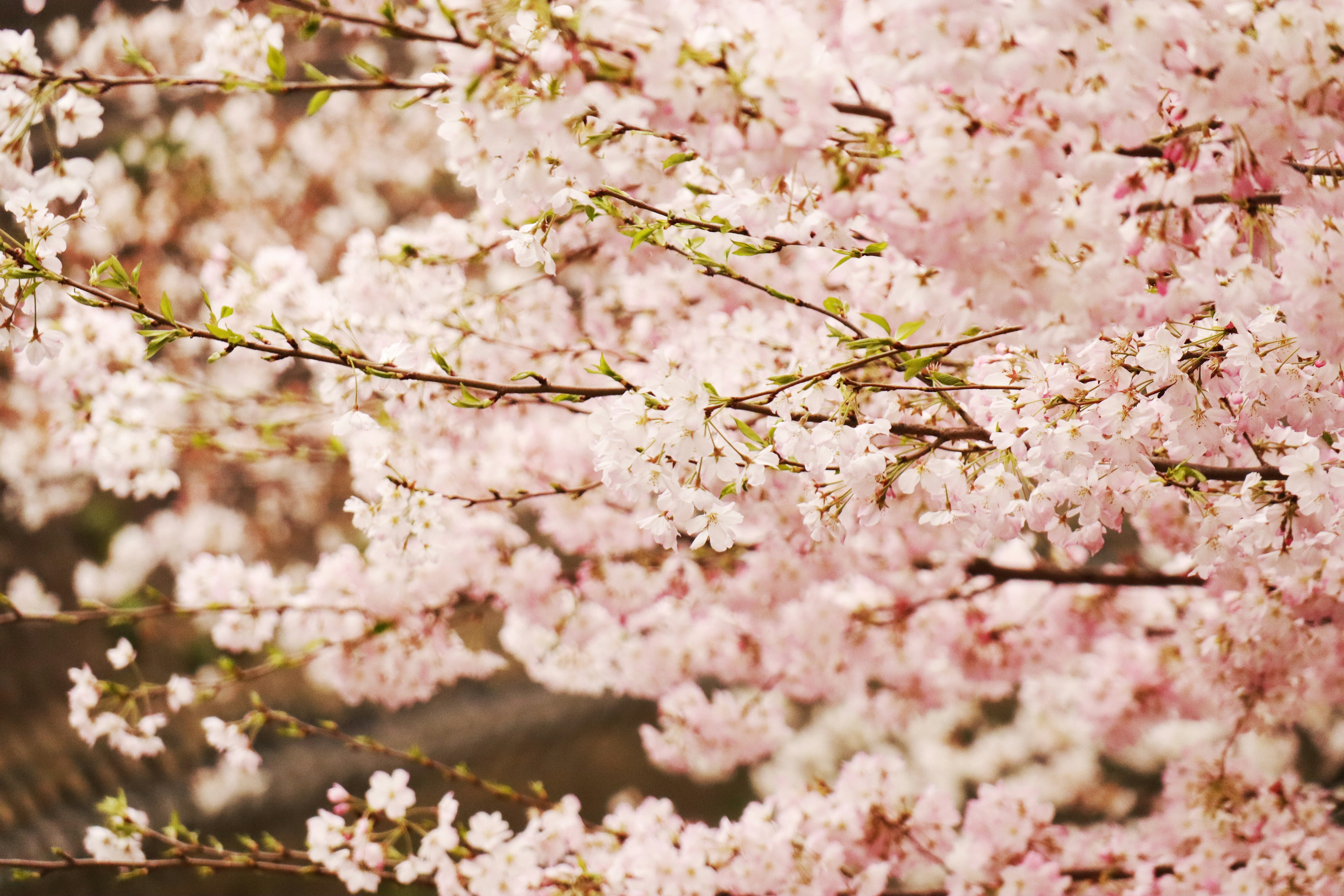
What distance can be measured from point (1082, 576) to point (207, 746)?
5470 mm

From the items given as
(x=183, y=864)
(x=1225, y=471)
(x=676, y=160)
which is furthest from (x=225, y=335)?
(x=1225, y=471)

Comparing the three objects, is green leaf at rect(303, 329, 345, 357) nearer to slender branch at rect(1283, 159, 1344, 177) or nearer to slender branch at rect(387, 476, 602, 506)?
slender branch at rect(387, 476, 602, 506)

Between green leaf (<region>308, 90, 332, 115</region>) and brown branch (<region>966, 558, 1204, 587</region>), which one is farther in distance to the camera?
brown branch (<region>966, 558, 1204, 587</region>)

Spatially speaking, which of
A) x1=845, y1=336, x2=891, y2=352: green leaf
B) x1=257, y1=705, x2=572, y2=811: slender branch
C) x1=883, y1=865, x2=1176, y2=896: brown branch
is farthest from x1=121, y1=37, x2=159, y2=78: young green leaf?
x1=883, y1=865, x2=1176, y2=896: brown branch

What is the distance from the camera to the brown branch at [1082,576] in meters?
2.62

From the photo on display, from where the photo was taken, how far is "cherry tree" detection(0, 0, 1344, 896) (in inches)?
39.8

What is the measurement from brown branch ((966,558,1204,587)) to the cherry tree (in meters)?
0.02

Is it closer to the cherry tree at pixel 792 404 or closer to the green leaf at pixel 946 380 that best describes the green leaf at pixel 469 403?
the cherry tree at pixel 792 404

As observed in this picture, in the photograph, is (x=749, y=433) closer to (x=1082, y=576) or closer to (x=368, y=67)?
(x=368, y=67)

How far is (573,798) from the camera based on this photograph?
2.54 meters

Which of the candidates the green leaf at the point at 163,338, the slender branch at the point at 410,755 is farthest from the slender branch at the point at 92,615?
the green leaf at the point at 163,338

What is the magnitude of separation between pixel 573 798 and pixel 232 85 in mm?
2036

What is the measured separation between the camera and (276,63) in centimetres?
124

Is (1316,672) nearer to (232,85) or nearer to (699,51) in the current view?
(699,51)
